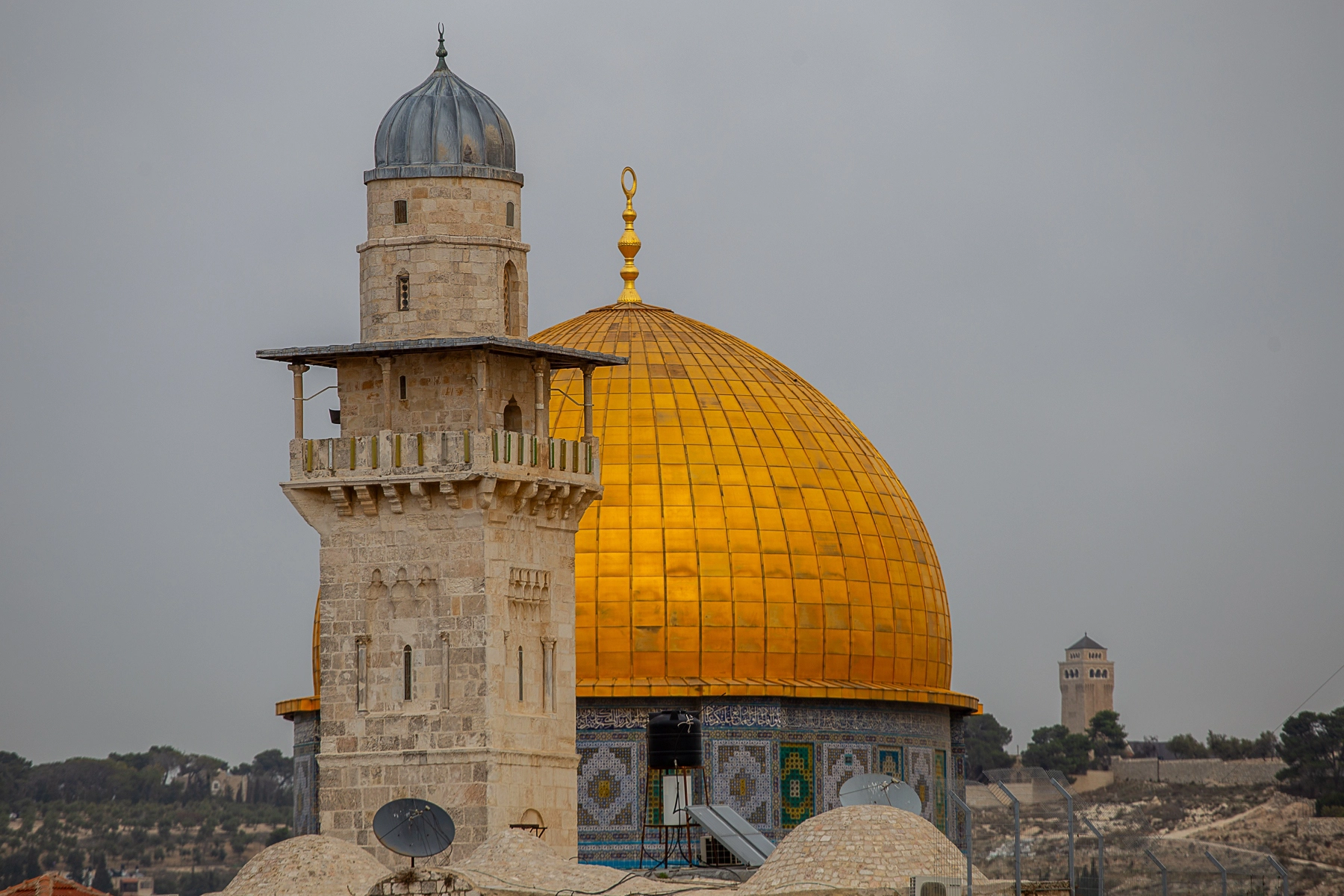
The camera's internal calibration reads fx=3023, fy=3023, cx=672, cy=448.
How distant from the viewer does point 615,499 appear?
1474 inches

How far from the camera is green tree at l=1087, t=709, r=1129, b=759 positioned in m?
75.4

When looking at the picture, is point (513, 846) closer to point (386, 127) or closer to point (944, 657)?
point (386, 127)

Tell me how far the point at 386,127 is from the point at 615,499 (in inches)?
264

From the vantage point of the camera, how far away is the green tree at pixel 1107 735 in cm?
7544

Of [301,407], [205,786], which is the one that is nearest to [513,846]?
[301,407]

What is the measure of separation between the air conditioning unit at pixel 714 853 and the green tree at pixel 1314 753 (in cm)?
844

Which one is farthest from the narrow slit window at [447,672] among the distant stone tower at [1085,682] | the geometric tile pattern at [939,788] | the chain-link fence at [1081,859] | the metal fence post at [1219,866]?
the distant stone tower at [1085,682]

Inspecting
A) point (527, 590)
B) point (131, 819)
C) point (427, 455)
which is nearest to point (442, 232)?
point (427, 455)

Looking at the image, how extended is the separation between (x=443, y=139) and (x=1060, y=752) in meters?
44.3

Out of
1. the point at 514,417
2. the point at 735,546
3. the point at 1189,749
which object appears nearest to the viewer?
the point at 514,417

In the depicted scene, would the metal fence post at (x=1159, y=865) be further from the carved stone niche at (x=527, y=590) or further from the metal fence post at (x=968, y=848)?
the carved stone niche at (x=527, y=590)

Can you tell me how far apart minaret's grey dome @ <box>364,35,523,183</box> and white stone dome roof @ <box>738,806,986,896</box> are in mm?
8303

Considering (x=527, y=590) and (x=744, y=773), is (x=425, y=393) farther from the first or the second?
(x=744, y=773)

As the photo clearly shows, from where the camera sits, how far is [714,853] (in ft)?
117
